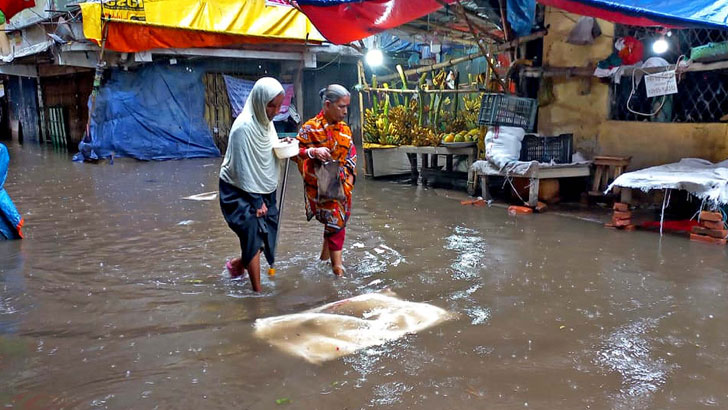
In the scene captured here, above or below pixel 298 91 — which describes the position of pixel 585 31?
above

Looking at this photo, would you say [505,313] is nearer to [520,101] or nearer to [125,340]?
[125,340]

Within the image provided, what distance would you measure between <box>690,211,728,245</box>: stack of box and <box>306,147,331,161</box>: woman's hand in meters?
4.06

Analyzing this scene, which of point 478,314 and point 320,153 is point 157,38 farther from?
point 478,314

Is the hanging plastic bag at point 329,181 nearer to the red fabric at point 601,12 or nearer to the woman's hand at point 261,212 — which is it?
the woman's hand at point 261,212

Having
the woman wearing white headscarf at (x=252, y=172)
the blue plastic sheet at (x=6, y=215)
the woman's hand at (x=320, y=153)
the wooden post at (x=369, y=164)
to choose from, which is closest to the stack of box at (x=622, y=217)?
the woman's hand at (x=320, y=153)

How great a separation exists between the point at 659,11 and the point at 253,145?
4057 millimetres

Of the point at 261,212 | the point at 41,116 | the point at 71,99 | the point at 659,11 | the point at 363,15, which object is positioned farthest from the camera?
the point at 41,116

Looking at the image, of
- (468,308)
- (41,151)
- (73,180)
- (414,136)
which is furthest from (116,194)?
(41,151)

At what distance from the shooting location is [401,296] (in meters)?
4.22

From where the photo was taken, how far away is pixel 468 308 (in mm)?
3965

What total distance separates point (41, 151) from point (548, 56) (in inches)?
599

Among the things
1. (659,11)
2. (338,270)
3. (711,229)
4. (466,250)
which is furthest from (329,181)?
(711,229)

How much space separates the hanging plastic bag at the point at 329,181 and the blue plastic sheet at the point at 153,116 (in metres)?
11.5

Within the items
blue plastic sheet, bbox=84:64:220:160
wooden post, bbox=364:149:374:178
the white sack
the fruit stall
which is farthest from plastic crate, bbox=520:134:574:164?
blue plastic sheet, bbox=84:64:220:160
